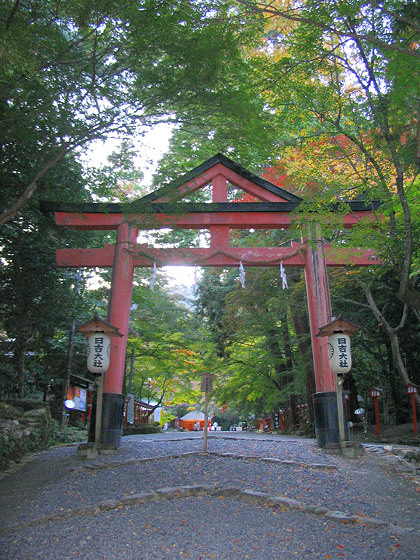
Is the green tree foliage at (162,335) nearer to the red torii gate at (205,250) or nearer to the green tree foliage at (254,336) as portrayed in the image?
the green tree foliage at (254,336)

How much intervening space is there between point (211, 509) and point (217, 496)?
18.3 inches

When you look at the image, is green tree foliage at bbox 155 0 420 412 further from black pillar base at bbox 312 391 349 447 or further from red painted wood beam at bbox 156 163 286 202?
black pillar base at bbox 312 391 349 447

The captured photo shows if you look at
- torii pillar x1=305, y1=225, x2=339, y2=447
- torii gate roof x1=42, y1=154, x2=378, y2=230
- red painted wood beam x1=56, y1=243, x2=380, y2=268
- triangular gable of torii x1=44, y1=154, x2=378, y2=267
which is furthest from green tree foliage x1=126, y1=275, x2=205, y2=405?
torii pillar x1=305, y1=225, x2=339, y2=447

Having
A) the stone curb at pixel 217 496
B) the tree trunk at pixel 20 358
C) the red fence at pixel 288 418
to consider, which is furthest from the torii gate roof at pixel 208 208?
the red fence at pixel 288 418

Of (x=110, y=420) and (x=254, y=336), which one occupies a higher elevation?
(x=254, y=336)

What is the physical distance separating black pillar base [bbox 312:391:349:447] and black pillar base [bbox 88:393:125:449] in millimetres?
4003

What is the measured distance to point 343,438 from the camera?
7859 mm

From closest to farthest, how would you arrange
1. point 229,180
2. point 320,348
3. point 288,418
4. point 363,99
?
point 363,99 → point 320,348 → point 229,180 → point 288,418

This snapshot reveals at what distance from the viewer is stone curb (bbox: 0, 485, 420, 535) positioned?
4.13 metres

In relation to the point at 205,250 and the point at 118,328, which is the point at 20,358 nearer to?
the point at 118,328

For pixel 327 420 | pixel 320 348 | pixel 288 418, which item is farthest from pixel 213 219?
pixel 288 418

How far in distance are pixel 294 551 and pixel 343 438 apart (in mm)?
4757

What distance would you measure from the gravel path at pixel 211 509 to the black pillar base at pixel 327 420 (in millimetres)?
790

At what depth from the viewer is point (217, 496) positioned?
16.2 ft
